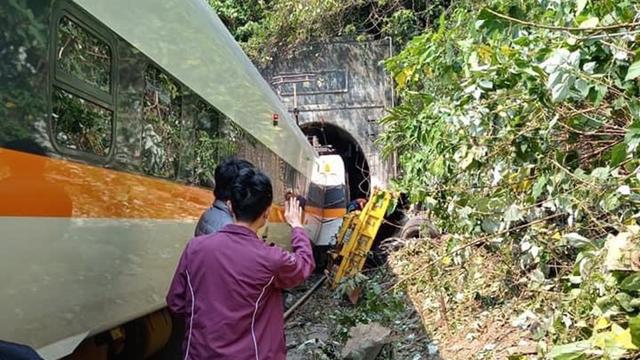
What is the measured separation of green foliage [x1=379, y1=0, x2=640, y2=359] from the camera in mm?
2539

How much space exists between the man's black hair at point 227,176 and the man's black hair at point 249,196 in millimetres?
50

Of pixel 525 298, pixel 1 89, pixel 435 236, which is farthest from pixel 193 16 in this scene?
pixel 435 236

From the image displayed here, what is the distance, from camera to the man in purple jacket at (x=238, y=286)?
2367mm

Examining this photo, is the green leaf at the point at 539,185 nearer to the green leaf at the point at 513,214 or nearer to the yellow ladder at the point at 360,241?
the green leaf at the point at 513,214

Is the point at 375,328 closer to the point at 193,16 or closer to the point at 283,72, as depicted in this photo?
the point at 193,16

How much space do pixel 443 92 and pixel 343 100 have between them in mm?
12077

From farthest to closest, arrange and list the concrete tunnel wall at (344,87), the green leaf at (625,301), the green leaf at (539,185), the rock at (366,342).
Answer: the concrete tunnel wall at (344,87) → the rock at (366,342) → the green leaf at (539,185) → the green leaf at (625,301)

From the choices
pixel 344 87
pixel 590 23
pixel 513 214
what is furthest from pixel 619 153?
pixel 344 87

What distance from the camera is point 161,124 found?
4004 millimetres

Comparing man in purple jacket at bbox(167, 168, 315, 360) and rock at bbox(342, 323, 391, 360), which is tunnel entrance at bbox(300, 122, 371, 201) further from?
man in purple jacket at bbox(167, 168, 315, 360)

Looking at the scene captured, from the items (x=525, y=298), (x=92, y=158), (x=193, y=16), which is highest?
(x=193, y=16)

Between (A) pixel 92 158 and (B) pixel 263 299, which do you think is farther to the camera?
(A) pixel 92 158

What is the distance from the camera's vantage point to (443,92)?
179 inches

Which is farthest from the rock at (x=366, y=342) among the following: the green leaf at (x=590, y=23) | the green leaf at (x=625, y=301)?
the green leaf at (x=590, y=23)
